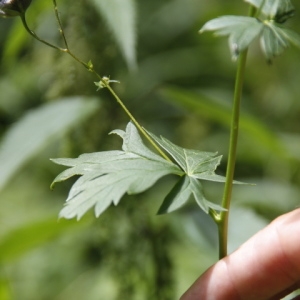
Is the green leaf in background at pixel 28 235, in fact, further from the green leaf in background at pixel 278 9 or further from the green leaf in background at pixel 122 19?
the green leaf in background at pixel 278 9

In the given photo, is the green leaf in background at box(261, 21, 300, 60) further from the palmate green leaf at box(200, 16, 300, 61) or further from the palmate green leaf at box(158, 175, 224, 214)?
the palmate green leaf at box(158, 175, 224, 214)

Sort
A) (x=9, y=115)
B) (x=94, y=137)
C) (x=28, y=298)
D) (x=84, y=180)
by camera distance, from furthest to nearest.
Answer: (x=9, y=115) < (x=28, y=298) < (x=94, y=137) < (x=84, y=180)

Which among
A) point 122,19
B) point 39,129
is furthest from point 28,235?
point 122,19

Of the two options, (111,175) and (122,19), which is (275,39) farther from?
(122,19)

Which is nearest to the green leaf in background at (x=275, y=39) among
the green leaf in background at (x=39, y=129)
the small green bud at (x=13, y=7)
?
the small green bud at (x=13, y=7)

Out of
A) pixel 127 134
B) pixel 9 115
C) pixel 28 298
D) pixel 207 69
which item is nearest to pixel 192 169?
pixel 127 134

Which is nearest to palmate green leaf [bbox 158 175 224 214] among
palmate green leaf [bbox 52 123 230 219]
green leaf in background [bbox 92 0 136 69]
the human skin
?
palmate green leaf [bbox 52 123 230 219]

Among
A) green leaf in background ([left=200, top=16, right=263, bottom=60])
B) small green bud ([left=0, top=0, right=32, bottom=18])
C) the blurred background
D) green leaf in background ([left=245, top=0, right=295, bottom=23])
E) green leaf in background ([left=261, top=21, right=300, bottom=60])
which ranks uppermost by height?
small green bud ([left=0, top=0, right=32, bottom=18])

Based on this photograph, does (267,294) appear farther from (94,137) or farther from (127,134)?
(94,137)
